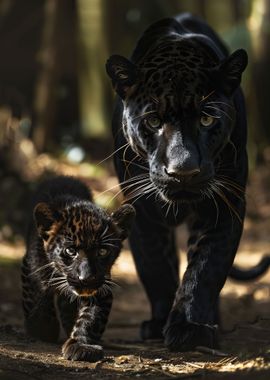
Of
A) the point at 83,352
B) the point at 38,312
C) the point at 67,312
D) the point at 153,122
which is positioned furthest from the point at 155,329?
the point at 153,122

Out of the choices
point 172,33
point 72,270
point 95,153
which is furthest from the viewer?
point 95,153

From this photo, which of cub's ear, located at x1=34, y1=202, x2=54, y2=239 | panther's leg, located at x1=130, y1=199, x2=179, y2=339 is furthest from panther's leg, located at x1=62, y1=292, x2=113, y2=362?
panther's leg, located at x1=130, y1=199, x2=179, y2=339

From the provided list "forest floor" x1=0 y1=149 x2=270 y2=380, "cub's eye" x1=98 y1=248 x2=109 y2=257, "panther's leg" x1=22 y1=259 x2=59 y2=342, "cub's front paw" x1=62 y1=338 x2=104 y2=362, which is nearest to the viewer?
"forest floor" x1=0 y1=149 x2=270 y2=380

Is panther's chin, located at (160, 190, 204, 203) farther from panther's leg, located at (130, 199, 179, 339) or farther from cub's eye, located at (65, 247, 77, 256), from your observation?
panther's leg, located at (130, 199, 179, 339)

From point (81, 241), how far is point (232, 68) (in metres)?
1.42

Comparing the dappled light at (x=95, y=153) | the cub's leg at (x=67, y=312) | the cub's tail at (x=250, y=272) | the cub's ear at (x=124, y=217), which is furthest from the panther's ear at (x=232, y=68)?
the cub's tail at (x=250, y=272)

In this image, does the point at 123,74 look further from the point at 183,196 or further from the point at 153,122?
the point at 183,196

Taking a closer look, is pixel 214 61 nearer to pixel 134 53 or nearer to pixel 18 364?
pixel 134 53

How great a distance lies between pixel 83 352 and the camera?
5.37 metres

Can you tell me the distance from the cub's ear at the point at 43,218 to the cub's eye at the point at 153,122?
834 mm

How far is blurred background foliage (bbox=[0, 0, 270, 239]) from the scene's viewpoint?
15461mm

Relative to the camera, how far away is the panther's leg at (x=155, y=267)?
21.8ft

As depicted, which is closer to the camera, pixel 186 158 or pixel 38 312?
pixel 186 158

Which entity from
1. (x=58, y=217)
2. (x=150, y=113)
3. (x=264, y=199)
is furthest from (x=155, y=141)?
(x=264, y=199)
